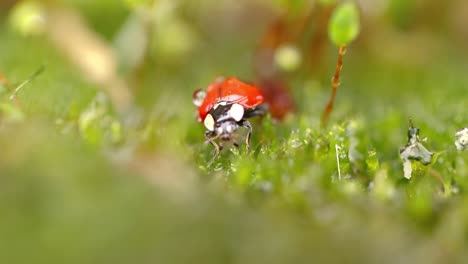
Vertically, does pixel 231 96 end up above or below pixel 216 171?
above

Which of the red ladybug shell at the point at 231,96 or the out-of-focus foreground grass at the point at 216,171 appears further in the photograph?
the red ladybug shell at the point at 231,96

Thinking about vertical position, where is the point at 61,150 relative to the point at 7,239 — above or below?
above

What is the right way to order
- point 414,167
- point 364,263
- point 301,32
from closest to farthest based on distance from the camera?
point 364,263 < point 414,167 < point 301,32

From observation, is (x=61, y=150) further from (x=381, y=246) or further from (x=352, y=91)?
(x=352, y=91)

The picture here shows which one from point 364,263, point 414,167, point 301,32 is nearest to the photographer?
point 364,263

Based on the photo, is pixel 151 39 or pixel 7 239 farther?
pixel 151 39

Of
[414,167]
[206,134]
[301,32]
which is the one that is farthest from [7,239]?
[301,32]
